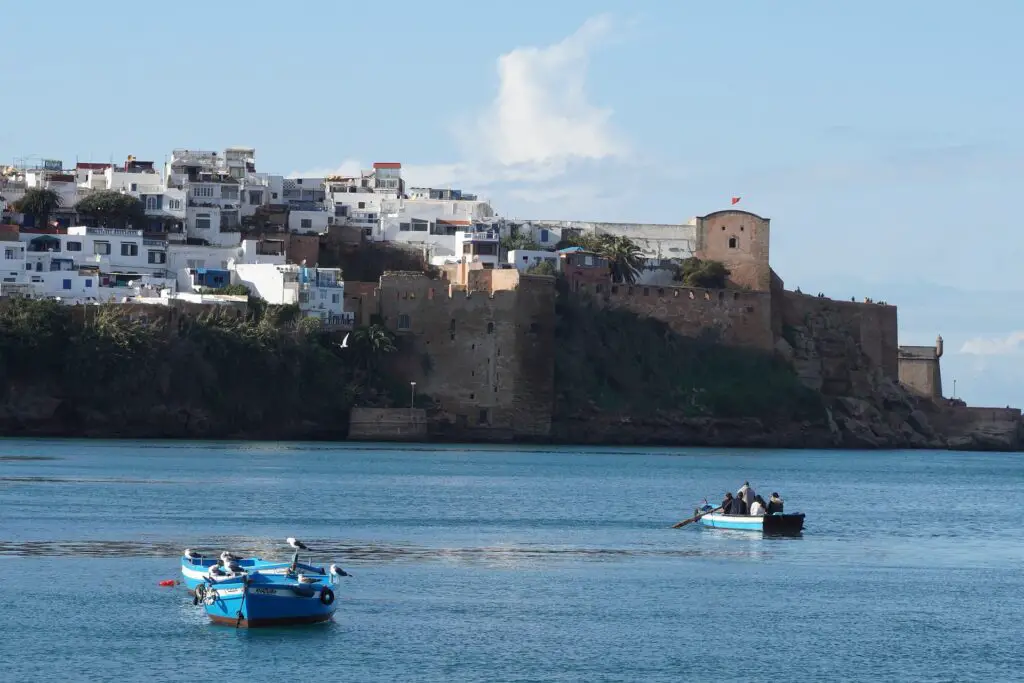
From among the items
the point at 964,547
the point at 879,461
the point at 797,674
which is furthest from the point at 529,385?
the point at 797,674

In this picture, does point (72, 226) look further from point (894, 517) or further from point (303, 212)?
point (894, 517)

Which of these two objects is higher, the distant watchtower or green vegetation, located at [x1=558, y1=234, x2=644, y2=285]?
green vegetation, located at [x1=558, y1=234, x2=644, y2=285]

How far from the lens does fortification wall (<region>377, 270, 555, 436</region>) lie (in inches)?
2982

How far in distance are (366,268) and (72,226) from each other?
12.1 metres

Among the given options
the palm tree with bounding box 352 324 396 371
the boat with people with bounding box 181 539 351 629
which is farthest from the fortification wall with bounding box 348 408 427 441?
the boat with people with bounding box 181 539 351 629

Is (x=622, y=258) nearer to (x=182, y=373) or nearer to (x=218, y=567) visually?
(x=182, y=373)

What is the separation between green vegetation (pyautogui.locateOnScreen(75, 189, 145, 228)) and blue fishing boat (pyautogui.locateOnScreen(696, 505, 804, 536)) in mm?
46613

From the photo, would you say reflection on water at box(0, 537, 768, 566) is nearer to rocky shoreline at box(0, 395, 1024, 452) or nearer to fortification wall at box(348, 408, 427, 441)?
rocky shoreline at box(0, 395, 1024, 452)

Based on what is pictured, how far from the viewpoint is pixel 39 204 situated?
8325 centimetres

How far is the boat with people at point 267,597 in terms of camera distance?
26141 millimetres

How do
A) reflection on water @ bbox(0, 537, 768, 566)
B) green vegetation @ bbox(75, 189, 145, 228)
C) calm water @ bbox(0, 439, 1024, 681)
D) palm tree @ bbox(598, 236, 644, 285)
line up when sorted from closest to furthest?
calm water @ bbox(0, 439, 1024, 681), reflection on water @ bbox(0, 537, 768, 566), green vegetation @ bbox(75, 189, 145, 228), palm tree @ bbox(598, 236, 644, 285)

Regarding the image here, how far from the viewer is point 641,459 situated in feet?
233

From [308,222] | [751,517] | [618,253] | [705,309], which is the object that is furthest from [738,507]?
[308,222]

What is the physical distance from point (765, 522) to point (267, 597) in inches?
651
